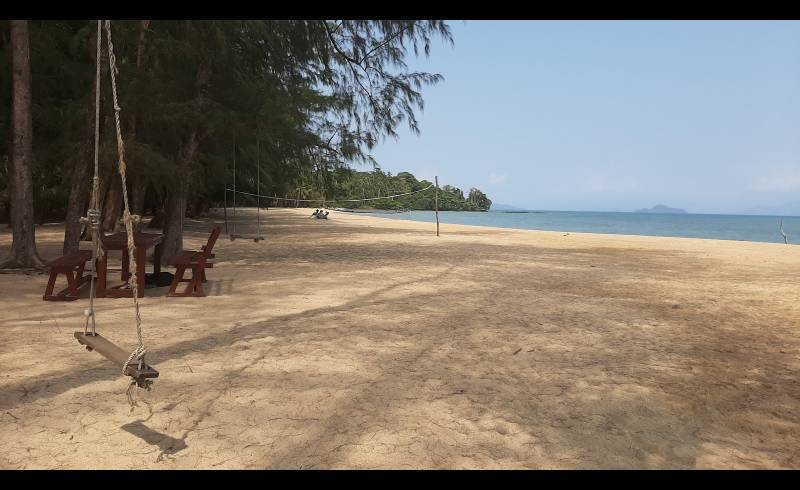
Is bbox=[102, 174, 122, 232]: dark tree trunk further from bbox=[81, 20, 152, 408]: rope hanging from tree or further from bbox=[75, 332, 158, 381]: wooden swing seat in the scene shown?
bbox=[75, 332, 158, 381]: wooden swing seat

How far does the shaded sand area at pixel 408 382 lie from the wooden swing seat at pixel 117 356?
348 mm

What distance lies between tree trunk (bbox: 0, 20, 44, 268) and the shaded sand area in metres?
1.48

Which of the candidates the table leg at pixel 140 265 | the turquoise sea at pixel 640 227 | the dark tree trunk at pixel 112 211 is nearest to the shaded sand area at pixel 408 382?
the table leg at pixel 140 265

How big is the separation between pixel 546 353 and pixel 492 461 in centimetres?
205

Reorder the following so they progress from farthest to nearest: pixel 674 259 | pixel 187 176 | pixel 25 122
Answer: pixel 674 259
pixel 187 176
pixel 25 122

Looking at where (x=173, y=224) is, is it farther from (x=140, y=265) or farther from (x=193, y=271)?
(x=193, y=271)

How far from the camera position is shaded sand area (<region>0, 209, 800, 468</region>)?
261 cm

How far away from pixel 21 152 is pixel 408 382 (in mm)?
8031

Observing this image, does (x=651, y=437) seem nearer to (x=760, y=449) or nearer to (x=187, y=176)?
(x=760, y=449)

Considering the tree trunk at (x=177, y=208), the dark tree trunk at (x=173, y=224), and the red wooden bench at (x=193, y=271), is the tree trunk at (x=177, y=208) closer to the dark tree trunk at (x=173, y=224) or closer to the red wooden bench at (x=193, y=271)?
the dark tree trunk at (x=173, y=224)

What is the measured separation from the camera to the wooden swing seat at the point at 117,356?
2.59 meters
